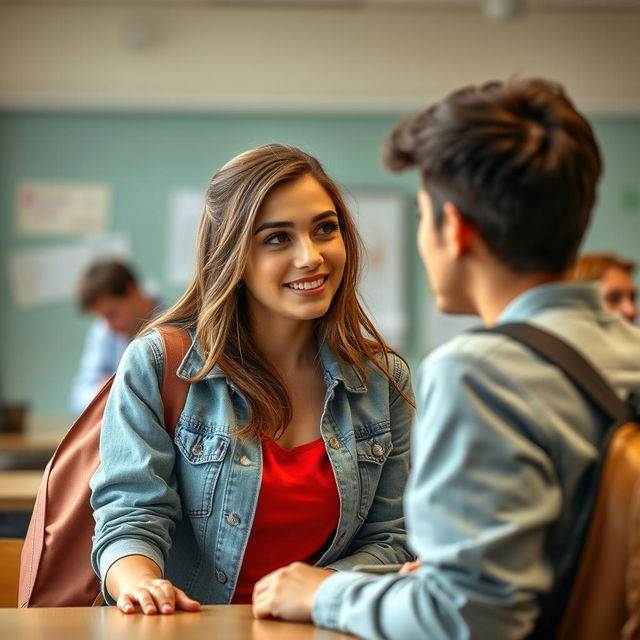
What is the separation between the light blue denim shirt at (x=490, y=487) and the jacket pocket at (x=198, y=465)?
2.07ft

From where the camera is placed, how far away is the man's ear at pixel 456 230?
3.79 feet

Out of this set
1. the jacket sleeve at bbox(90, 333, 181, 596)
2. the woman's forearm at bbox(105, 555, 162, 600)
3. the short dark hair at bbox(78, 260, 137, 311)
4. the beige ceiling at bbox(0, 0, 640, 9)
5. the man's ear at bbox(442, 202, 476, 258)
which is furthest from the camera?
the beige ceiling at bbox(0, 0, 640, 9)

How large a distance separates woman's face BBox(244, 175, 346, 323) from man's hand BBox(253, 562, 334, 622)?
0.59 m

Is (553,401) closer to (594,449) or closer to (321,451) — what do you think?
(594,449)

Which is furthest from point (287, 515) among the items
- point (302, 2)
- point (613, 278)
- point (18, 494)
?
point (302, 2)

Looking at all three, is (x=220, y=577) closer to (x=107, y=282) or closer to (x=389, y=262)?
(x=107, y=282)

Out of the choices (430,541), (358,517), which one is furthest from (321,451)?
(430,541)

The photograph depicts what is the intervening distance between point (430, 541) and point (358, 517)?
717 millimetres

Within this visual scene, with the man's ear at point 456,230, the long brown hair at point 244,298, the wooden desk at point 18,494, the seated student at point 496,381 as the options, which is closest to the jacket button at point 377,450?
the long brown hair at point 244,298

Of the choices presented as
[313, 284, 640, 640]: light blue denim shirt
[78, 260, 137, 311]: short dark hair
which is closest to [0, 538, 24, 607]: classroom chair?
[313, 284, 640, 640]: light blue denim shirt

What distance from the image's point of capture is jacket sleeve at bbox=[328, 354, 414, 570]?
1.76 metres

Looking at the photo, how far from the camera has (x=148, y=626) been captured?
1.29 m

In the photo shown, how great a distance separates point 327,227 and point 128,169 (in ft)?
13.6

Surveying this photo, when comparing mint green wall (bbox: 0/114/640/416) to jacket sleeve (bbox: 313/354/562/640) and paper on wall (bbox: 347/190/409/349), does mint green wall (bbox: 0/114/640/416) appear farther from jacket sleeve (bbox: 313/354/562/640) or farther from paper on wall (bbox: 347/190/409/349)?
jacket sleeve (bbox: 313/354/562/640)
